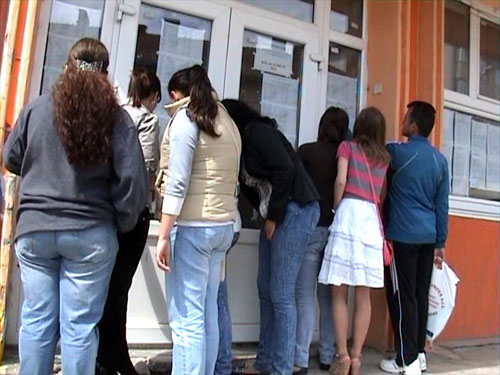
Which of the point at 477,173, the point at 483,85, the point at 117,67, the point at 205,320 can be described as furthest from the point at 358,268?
the point at 483,85

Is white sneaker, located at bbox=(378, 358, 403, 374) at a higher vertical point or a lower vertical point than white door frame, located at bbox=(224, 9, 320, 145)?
lower

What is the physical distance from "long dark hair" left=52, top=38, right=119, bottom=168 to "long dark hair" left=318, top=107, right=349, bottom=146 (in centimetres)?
150

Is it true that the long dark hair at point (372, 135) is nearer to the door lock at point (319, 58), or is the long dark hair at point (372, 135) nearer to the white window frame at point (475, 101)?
the door lock at point (319, 58)

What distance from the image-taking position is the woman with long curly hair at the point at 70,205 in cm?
171

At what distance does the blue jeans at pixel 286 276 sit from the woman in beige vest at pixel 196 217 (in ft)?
1.37

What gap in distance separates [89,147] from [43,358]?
772 millimetres

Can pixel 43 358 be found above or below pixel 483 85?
below

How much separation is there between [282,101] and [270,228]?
1198mm

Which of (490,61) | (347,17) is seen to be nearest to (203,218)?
(347,17)

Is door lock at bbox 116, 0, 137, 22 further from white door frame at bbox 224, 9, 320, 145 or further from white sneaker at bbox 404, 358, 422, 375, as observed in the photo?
white sneaker at bbox 404, 358, 422, 375

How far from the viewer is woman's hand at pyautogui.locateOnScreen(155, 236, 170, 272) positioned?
204 cm

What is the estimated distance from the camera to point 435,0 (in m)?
3.71

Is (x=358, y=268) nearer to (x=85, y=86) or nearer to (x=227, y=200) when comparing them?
(x=227, y=200)

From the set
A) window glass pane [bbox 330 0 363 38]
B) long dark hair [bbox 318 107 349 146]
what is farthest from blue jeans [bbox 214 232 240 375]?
window glass pane [bbox 330 0 363 38]
